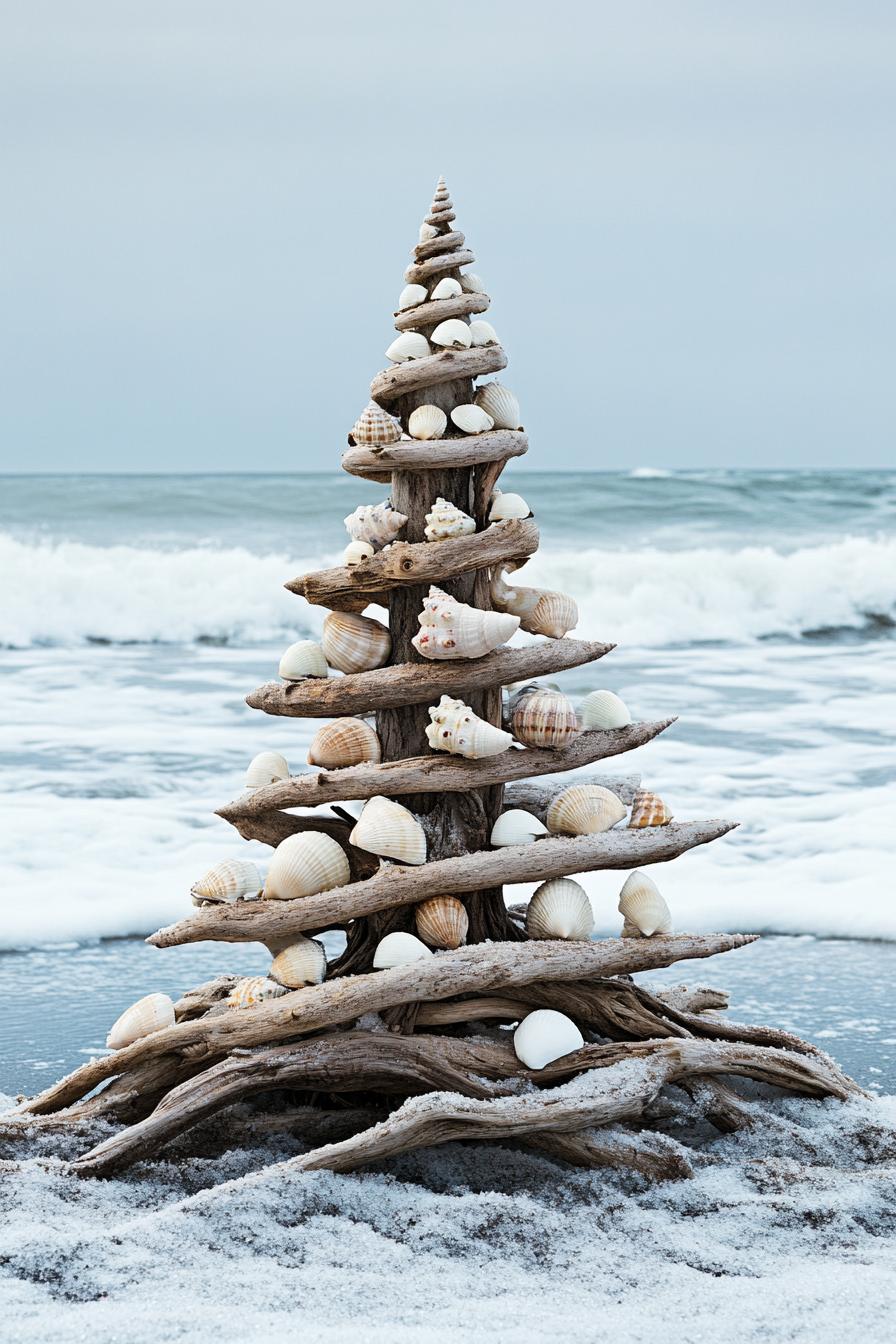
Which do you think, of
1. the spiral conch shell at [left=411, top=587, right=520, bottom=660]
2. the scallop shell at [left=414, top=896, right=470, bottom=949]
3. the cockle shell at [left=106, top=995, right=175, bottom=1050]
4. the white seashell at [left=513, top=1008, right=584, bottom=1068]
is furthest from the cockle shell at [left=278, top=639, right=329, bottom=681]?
the white seashell at [left=513, top=1008, right=584, bottom=1068]

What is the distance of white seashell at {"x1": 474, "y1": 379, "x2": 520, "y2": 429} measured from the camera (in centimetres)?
326

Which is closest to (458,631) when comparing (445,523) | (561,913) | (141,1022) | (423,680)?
(423,680)

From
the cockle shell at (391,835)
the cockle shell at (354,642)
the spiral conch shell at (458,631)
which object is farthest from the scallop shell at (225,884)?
the spiral conch shell at (458,631)

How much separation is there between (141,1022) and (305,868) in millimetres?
647

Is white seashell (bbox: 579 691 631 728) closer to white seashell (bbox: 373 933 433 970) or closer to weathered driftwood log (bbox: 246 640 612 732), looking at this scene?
weathered driftwood log (bbox: 246 640 612 732)

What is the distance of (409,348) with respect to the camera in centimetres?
321

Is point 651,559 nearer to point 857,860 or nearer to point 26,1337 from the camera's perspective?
point 857,860

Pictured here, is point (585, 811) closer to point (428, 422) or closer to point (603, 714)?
point (603, 714)

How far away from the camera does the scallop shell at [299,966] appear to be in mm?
3072

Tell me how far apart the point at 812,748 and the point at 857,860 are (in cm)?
267

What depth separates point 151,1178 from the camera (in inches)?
112

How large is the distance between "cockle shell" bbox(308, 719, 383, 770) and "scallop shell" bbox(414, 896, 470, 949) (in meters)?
0.42

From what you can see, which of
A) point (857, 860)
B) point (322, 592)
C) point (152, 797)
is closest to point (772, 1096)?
point (322, 592)

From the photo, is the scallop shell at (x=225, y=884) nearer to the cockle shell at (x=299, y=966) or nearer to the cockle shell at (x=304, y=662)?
the cockle shell at (x=299, y=966)
